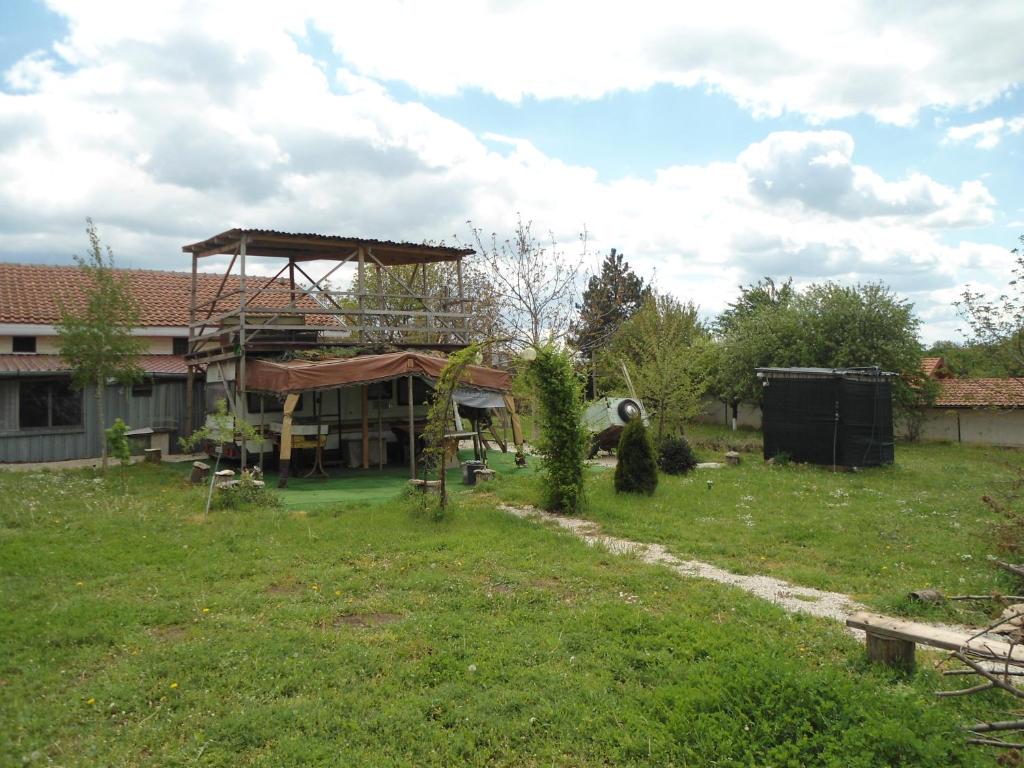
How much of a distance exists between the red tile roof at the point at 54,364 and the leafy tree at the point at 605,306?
12207 millimetres

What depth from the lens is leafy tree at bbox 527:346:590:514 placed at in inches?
475

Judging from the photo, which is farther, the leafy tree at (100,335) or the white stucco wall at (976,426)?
the white stucco wall at (976,426)

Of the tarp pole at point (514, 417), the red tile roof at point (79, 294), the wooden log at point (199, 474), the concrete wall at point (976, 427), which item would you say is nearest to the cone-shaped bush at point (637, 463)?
the tarp pole at point (514, 417)

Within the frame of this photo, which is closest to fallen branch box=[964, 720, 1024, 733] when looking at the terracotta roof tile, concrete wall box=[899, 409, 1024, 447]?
concrete wall box=[899, 409, 1024, 447]

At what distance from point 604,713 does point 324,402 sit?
14260 mm

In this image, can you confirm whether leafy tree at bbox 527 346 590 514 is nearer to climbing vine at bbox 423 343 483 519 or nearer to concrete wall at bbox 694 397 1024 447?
climbing vine at bbox 423 343 483 519

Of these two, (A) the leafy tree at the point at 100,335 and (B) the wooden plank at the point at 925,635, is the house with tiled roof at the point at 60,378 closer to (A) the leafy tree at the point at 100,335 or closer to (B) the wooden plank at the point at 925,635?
(A) the leafy tree at the point at 100,335

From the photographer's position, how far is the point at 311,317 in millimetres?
24812

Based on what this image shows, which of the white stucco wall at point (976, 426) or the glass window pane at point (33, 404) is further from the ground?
the glass window pane at point (33, 404)

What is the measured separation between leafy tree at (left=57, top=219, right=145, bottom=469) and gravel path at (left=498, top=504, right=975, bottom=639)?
10894 millimetres

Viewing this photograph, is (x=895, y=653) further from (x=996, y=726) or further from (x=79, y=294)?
(x=79, y=294)

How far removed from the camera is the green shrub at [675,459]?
55.5ft

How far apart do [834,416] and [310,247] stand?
1352 cm

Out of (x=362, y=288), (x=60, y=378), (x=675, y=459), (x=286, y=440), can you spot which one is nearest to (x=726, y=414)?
(x=675, y=459)
